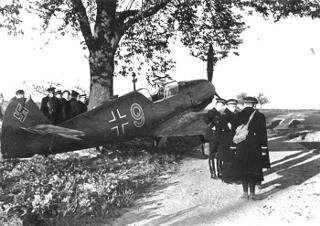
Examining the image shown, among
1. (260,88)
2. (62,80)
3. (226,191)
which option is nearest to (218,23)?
(226,191)

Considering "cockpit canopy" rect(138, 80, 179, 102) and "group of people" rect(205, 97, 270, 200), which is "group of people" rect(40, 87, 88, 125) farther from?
"group of people" rect(205, 97, 270, 200)

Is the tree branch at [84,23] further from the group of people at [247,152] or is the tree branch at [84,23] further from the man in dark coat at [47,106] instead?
the group of people at [247,152]

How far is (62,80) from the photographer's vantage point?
47.1 meters

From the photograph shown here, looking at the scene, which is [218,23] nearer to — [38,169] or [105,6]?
[105,6]

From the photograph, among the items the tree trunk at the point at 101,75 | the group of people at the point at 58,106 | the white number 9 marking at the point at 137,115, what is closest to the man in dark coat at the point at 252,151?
the white number 9 marking at the point at 137,115

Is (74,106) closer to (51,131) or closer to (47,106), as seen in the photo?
(47,106)

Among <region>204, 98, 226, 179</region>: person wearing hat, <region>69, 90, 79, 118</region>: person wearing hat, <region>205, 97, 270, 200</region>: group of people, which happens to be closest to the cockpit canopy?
<region>69, 90, 79, 118</region>: person wearing hat

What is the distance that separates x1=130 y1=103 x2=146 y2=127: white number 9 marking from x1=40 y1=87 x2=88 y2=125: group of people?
8.24 feet

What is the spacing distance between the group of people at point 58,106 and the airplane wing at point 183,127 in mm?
2991

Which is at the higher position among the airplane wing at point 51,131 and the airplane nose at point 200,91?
the airplane nose at point 200,91

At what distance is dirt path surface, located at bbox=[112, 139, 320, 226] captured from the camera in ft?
18.2

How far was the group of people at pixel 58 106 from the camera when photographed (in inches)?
431

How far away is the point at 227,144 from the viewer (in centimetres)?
700

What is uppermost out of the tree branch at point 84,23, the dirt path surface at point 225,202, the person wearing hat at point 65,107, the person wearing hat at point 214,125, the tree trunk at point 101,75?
the tree branch at point 84,23
